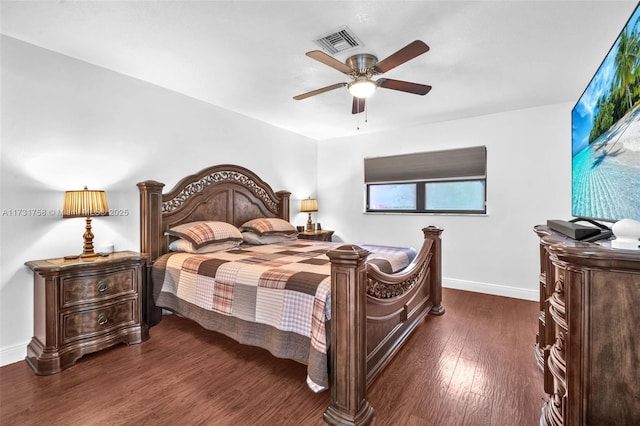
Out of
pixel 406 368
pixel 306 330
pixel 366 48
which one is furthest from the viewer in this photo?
pixel 366 48

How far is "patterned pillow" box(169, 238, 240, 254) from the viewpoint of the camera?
9.41 feet

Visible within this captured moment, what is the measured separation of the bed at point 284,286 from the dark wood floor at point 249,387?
19 cm

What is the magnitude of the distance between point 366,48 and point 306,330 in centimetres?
210

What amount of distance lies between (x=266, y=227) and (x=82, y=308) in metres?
1.92

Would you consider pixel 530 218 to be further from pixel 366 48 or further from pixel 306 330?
pixel 306 330

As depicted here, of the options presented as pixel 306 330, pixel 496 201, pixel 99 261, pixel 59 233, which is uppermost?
pixel 496 201

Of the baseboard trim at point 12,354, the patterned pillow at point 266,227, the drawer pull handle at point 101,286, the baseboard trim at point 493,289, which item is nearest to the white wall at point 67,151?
the baseboard trim at point 12,354

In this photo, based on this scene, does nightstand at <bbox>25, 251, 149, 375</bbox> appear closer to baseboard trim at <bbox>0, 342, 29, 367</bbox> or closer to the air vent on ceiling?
baseboard trim at <bbox>0, 342, 29, 367</bbox>

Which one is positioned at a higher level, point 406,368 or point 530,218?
point 530,218

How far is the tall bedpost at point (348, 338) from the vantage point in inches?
59.6

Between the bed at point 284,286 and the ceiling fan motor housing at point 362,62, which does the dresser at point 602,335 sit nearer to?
the bed at point 284,286

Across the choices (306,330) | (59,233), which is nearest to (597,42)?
(306,330)

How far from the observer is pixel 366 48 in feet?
7.37

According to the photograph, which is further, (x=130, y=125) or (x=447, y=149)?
(x=447, y=149)
